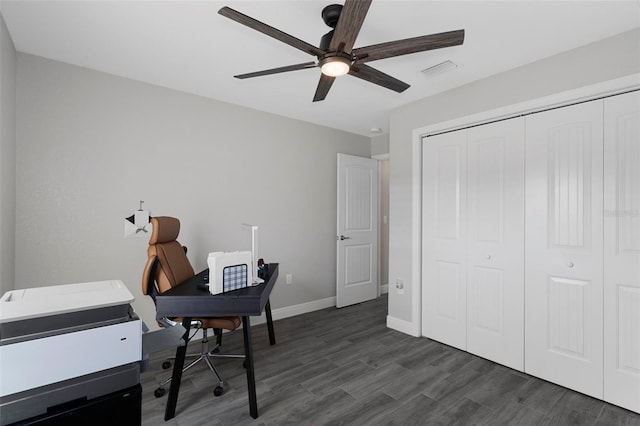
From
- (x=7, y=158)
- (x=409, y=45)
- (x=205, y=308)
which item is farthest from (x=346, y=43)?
(x=7, y=158)

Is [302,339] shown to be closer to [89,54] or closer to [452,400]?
[452,400]

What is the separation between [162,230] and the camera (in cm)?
224

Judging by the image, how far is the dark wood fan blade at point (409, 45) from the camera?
158cm

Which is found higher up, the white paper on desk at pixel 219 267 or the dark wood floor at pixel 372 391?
the white paper on desk at pixel 219 267

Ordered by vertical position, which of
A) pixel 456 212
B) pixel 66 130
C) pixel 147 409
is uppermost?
Result: pixel 66 130

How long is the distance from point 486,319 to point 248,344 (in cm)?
215

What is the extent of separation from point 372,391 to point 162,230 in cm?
197

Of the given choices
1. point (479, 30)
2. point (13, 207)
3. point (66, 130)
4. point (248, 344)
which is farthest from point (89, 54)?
point (479, 30)

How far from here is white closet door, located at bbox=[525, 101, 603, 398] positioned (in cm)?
218

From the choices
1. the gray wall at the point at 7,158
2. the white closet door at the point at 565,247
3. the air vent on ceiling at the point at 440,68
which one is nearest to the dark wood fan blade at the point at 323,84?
the air vent on ceiling at the point at 440,68

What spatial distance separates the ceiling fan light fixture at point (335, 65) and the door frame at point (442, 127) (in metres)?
1.61

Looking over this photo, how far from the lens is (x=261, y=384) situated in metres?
2.35

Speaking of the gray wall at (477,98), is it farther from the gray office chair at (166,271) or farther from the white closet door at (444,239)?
the gray office chair at (166,271)

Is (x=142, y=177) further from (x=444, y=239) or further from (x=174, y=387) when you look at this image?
(x=444, y=239)
